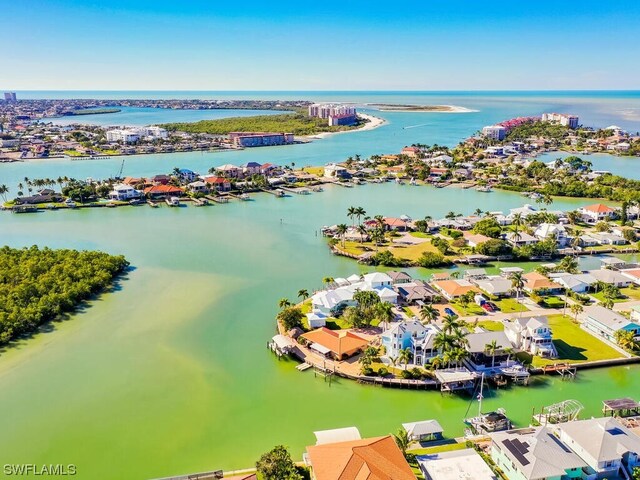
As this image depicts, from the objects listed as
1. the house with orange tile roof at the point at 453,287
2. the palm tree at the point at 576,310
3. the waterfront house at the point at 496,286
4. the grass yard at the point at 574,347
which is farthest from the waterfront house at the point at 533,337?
the waterfront house at the point at 496,286

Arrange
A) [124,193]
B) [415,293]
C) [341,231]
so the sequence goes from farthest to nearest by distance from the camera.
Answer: [124,193], [341,231], [415,293]

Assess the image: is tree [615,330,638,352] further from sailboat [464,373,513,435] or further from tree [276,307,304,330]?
tree [276,307,304,330]

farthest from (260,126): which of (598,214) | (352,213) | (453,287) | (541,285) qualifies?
(541,285)

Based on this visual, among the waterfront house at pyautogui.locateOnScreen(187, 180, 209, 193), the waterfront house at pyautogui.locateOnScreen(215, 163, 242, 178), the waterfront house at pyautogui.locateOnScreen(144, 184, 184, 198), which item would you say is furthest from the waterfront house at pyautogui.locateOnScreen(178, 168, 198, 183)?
the waterfront house at pyautogui.locateOnScreen(144, 184, 184, 198)

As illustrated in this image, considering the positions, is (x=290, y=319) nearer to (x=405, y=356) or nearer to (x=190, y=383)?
(x=190, y=383)

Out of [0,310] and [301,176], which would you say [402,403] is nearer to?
[0,310]

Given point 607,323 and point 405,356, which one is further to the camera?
point 607,323
